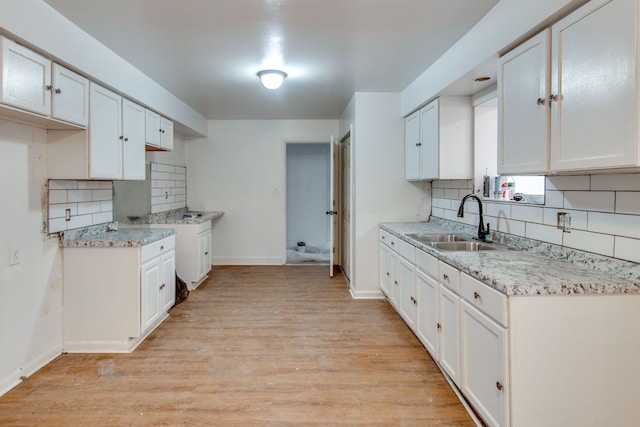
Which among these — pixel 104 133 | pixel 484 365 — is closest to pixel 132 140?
pixel 104 133

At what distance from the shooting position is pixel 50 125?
8.25 feet

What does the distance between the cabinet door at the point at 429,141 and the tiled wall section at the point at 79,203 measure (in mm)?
3035

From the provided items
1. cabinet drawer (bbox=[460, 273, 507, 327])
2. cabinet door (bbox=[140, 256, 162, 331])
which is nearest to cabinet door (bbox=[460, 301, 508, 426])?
cabinet drawer (bbox=[460, 273, 507, 327])

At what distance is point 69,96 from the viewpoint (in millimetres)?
2432

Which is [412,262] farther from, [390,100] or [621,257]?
[390,100]

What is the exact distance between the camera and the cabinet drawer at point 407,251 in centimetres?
289

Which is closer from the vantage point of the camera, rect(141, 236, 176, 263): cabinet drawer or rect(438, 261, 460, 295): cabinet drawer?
rect(438, 261, 460, 295): cabinet drawer

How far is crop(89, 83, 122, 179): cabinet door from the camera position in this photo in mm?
2707

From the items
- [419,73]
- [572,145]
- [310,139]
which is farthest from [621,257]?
[310,139]

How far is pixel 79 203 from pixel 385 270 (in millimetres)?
2883

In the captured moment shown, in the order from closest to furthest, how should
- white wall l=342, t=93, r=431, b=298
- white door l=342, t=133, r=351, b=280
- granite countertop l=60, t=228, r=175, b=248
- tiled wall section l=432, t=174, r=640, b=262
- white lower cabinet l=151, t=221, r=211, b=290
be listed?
tiled wall section l=432, t=174, r=640, b=262 → granite countertop l=60, t=228, r=175, b=248 → white wall l=342, t=93, r=431, b=298 → white lower cabinet l=151, t=221, r=211, b=290 → white door l=342, t=133, r=351, b=280

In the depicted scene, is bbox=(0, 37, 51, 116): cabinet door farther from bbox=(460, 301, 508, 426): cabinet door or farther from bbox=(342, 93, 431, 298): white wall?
bbox=(342, 93, 431, 298): white wall

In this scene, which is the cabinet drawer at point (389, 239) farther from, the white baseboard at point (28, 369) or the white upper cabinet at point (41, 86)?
the white baseboard at point (28, 369)

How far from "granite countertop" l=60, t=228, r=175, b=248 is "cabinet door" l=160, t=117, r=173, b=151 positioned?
4.07 ft
